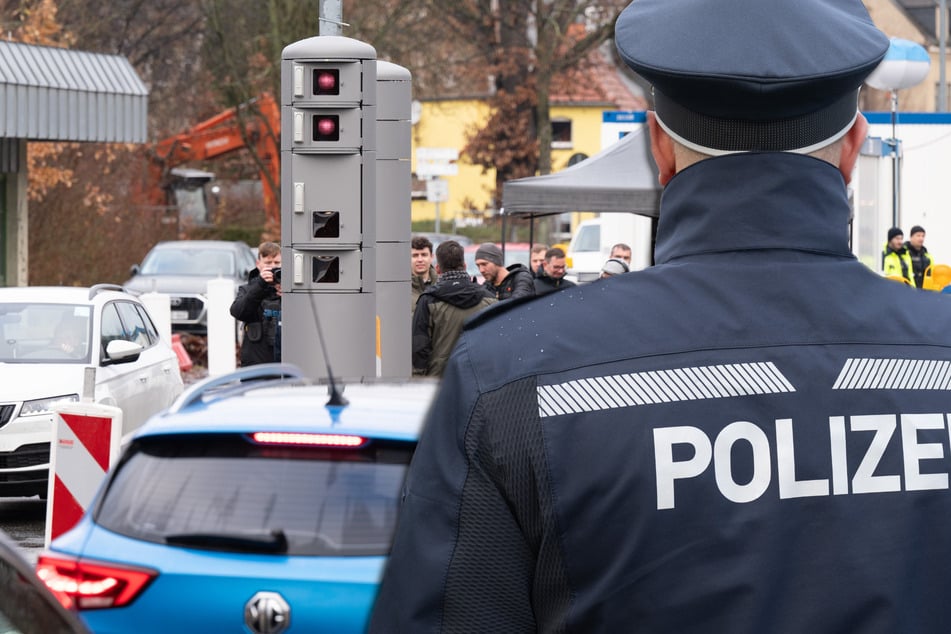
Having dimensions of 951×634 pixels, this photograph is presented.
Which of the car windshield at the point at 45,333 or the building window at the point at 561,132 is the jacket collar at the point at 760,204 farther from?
the building window at the point at 561,132

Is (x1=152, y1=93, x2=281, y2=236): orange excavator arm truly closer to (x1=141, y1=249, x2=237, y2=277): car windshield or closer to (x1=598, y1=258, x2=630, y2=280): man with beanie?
(x1=141, y1=249, x2=237, y2=277): car windshield

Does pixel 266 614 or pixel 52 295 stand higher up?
pixel 52 295

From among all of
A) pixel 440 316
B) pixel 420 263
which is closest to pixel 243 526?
pixel 440 316

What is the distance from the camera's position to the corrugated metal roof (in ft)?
67.9

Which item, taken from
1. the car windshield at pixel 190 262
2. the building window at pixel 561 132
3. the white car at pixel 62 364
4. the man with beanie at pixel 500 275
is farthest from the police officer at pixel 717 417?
the building window at pixel 561 132

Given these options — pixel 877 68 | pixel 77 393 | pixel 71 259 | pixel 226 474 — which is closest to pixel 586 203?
pixel 77 393

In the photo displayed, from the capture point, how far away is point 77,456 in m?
7.59

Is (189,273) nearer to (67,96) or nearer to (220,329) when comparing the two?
(67,96)

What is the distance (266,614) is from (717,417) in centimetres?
279

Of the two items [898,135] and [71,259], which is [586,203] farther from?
[71,259]

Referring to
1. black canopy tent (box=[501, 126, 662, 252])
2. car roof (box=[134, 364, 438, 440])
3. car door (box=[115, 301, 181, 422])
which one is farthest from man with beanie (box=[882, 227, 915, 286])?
car roof (box=[134, 364, 438, 440])

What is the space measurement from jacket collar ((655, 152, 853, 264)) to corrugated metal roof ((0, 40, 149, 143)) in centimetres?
2000

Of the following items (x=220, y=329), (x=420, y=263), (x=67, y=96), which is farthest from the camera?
(x=67, y=96)

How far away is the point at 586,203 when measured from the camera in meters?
15.2
